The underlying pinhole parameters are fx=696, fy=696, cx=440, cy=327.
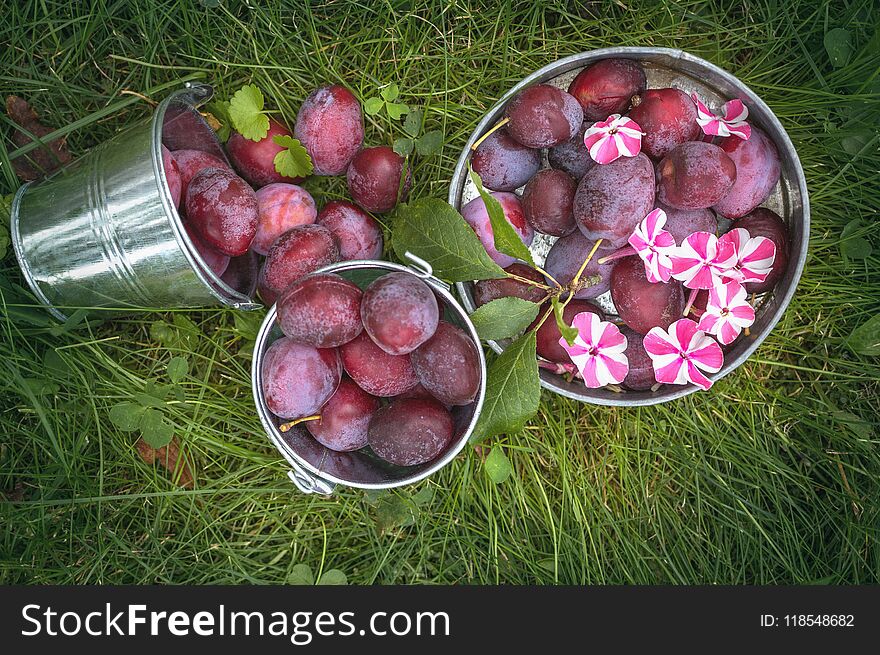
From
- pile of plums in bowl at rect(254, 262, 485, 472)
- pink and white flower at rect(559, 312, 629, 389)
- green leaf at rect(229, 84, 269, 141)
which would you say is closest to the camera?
pile of plums in bowl at rect(254, 262, 485, 472)

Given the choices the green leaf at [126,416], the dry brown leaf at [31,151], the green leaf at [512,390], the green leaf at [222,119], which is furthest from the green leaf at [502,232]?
the dry brown leaf at [31,151]

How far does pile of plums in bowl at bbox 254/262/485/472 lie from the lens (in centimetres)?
110

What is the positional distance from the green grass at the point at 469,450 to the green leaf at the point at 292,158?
13 cm

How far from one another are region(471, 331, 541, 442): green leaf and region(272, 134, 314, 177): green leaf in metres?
0.52

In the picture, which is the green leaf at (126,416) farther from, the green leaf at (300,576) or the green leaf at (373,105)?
the green leaf at (373,105)

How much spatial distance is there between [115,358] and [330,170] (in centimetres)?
63

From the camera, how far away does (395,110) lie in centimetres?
145

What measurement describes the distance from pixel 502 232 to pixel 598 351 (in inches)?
10.6

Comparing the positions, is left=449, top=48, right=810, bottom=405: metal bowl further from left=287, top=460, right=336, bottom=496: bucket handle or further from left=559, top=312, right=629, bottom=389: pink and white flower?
left=287, top=460, right=336, bottom=496: bucket handle

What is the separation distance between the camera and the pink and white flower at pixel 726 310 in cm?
119

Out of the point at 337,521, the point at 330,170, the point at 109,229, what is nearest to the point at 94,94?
the point at 109,229

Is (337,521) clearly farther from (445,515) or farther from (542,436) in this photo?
(542,436)

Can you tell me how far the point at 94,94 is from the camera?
58.2 inches

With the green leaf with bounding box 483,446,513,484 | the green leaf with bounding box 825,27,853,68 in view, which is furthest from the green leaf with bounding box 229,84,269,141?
the green leaf with bounding box 825,27,853,68
